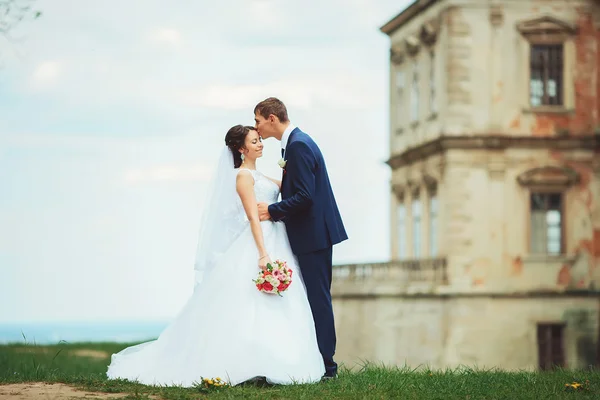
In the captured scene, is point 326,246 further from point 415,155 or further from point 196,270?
point 415,155

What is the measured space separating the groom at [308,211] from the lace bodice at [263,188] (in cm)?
11

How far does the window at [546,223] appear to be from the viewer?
31.6 meters

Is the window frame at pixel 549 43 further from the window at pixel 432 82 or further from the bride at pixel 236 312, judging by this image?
the bride at pixel 236 312

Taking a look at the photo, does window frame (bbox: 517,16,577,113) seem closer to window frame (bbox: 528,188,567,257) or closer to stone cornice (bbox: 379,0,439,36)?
window frame (bbox: 528,188,567,257)

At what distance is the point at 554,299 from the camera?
30.8 metres

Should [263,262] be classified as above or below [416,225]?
below

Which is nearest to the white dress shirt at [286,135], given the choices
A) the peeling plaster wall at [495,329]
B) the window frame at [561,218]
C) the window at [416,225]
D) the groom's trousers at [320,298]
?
the groom's trousers at [320,298]

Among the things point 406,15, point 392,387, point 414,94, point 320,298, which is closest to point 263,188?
point 320,298

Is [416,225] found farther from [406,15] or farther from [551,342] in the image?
[406,15]

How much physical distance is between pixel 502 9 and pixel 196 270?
75.6ft

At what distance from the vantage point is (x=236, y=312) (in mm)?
9820

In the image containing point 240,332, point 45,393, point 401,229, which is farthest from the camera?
point 401,229

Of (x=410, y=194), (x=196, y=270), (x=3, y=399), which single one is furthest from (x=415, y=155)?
(x=3, y=399)

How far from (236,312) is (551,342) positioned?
22.6 metres
